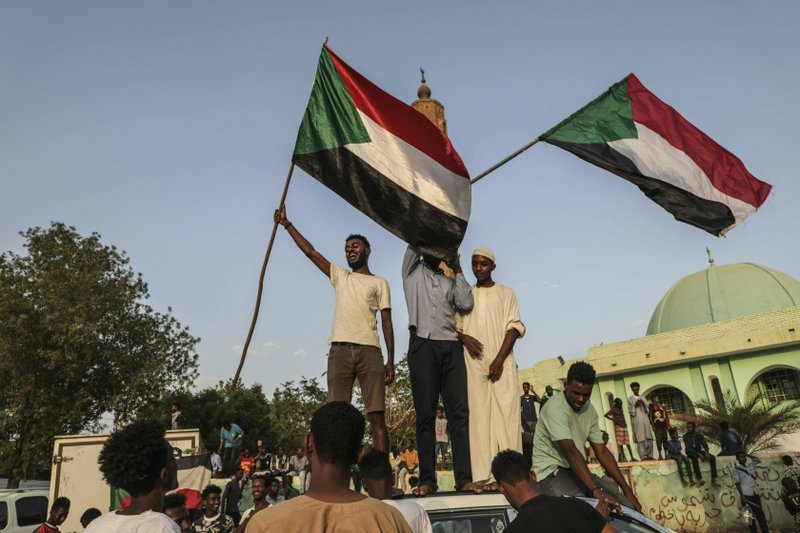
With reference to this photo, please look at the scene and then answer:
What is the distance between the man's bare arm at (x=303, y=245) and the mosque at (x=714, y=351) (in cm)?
2441

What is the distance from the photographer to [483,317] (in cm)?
541

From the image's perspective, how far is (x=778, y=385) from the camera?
86.1ft

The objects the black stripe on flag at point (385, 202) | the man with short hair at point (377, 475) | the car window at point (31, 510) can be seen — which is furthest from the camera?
the car window at point (31, 510)

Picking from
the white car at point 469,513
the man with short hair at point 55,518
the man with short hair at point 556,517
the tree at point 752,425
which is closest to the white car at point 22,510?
the man with short hair at point 55,518

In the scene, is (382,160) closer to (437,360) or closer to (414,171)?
(414,171)

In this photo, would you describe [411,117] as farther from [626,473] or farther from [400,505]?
[626,473]

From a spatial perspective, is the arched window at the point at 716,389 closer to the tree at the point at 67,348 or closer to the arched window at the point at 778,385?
the arched window at the point at 778,385

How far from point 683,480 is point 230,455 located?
10615 mm

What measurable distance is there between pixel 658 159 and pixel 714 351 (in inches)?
892

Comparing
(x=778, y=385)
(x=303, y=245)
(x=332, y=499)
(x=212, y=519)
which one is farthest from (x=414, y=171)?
(x=778, y=385)

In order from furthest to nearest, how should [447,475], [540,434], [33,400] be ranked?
[33,400], [447,475], [540,434]

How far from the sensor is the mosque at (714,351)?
1011 inches

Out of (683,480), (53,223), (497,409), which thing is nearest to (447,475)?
(683,480)

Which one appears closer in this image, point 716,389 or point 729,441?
point 729,441
